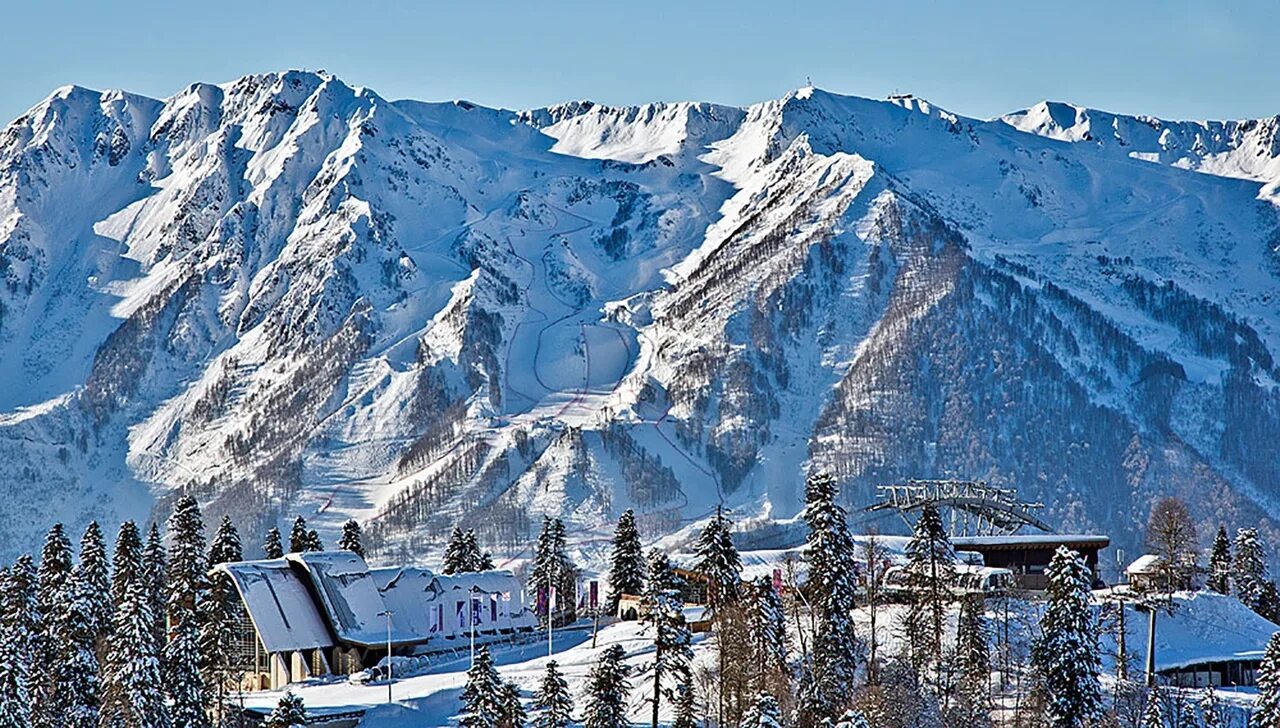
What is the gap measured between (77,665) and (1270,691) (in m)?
58.2

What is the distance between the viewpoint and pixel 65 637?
104 m

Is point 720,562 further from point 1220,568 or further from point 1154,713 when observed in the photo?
point 1220,568

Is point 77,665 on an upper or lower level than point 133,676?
upper

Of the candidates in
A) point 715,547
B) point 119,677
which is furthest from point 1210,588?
point 119,677

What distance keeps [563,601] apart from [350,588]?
3023cm

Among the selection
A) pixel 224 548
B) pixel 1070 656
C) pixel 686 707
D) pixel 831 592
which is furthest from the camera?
pixel 224 548

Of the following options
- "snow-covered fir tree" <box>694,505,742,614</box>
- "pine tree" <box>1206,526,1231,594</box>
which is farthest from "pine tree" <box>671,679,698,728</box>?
"pine tree" <box>1206,526,1231,594</box>

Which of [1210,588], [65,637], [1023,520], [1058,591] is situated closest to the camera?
[1058,591]

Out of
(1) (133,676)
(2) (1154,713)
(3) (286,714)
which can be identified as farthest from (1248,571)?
(1) (133,676)

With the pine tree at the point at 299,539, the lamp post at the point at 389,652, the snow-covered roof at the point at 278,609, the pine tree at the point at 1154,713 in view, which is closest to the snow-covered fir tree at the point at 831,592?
the pine tree at the point at 1154,713

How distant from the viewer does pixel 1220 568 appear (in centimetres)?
14238

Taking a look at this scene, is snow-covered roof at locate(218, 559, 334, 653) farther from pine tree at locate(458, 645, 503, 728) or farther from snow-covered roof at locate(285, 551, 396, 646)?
pine tree at locate(458, 645, 503, 728)

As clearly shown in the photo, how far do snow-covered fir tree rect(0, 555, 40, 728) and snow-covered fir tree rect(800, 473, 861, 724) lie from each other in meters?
36.7

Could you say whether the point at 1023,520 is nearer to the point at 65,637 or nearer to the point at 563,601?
the point at 563,601
